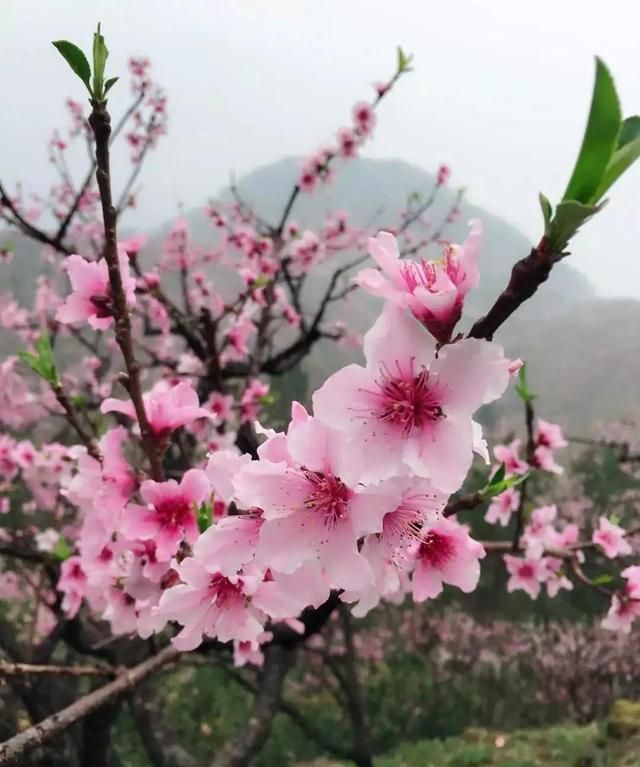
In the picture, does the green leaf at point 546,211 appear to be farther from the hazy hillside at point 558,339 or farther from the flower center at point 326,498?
the hazy hillside at point 558,339

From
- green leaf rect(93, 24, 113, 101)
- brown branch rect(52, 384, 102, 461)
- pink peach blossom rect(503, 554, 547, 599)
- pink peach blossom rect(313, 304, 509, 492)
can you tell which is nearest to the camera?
pink peach blossom rect(313, 304, 509, 492)

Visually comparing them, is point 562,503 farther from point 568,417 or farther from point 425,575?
point 568,417

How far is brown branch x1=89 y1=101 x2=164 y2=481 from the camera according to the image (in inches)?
27.3

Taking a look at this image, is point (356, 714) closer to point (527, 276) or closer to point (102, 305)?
point (102, 305)

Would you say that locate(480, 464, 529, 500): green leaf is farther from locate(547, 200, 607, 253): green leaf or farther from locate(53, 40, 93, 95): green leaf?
locate(53, 40, 93, 95): green leaf

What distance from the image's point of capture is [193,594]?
0.90 m

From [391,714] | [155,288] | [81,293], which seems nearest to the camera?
[81,293]

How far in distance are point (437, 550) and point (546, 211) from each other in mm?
682

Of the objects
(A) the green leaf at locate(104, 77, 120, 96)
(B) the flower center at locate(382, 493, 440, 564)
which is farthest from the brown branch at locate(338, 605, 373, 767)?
(A) the green leaf at locate(104, 77, 120, 96)

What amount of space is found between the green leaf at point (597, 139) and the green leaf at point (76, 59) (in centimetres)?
48

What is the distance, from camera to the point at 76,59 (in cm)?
67

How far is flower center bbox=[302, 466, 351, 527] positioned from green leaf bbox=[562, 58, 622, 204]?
0.33 meters

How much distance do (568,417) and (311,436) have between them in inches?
827

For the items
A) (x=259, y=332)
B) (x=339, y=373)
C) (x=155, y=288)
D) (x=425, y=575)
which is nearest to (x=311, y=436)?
(x=339, y=373)
